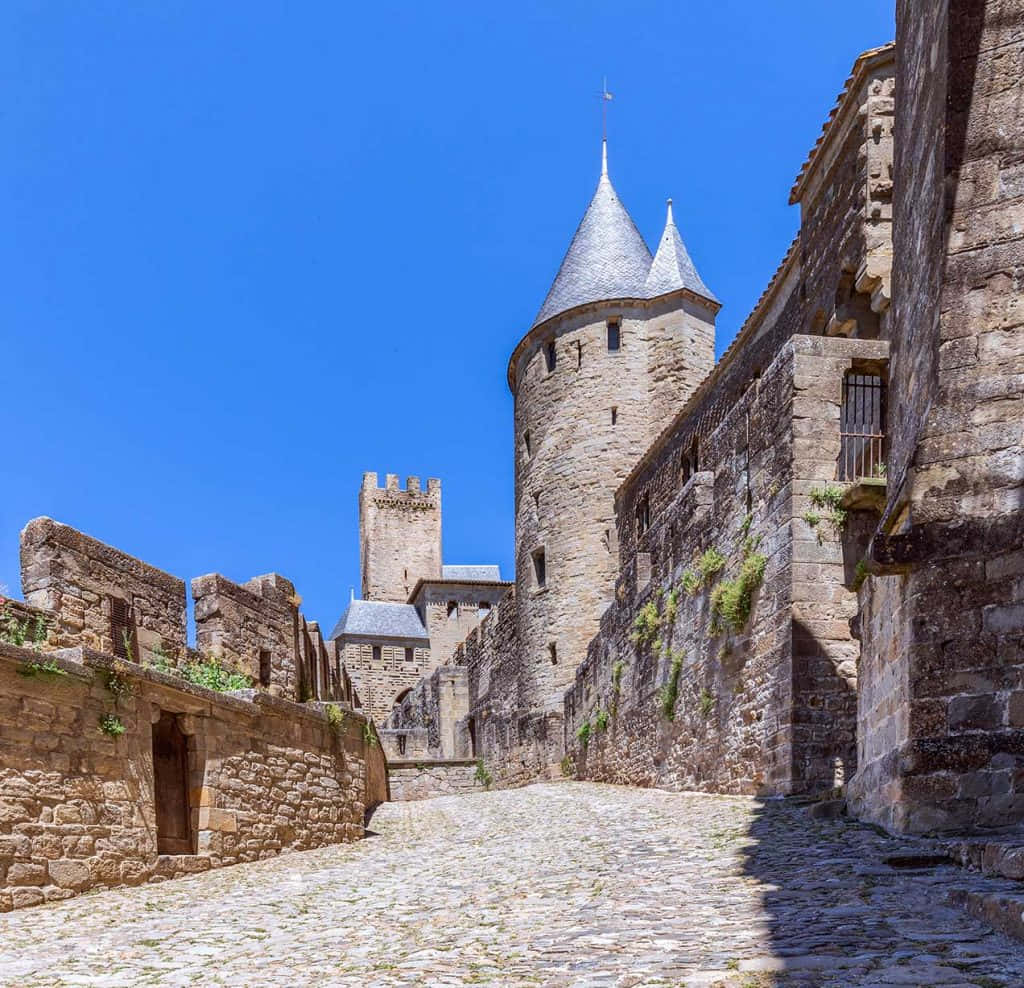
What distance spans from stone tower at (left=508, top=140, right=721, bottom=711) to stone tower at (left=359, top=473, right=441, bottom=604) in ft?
93.0

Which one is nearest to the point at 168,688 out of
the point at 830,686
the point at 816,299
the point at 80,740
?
the point at 80,740

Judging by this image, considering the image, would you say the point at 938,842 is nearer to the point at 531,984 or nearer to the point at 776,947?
the point at 776,947

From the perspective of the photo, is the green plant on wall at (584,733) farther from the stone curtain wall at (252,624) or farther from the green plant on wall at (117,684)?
the green plant on wall at (117,684)

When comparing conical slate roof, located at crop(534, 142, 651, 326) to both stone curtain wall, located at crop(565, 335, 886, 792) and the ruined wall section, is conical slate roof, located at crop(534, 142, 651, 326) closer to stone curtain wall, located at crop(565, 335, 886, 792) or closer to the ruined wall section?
the ruined wall section

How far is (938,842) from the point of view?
604 centimetres

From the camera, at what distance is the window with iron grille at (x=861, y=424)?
11.1 meters

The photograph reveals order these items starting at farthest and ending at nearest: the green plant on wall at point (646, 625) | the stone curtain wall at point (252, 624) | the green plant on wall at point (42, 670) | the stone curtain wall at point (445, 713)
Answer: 1. the stone curtain wall at point (445, 713)
2. the green plant on wall at point (646, 625)
3. the stone curtain wall at point (252, 624)
4. the green plant on wall at point (42, 670)

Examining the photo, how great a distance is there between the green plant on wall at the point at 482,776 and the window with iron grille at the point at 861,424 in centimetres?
1824

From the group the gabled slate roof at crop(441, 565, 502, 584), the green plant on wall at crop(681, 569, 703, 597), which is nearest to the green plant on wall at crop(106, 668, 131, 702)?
the green plant on wall at crop(681, 569, 703, 597)

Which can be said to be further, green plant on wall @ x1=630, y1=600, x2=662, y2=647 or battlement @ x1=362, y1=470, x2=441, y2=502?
battlement @ x1=362, y1=470, x2=441, y2=502

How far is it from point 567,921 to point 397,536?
53893 mm

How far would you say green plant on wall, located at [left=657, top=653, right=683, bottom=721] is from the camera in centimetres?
1473

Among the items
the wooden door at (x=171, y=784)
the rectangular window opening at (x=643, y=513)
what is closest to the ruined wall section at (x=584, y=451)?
the rectangular window opening at (x=643, y=513)

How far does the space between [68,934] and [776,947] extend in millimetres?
3895
